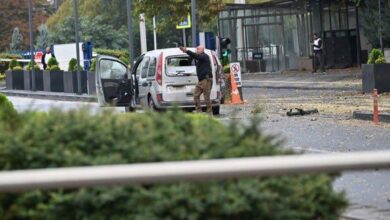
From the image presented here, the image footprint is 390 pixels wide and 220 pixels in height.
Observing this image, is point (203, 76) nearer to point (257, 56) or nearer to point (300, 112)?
point (300, 112)

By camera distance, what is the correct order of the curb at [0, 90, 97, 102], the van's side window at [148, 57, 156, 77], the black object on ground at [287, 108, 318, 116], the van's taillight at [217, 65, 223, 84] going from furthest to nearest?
the curb at [0, 90, 97, 102]
the van's taillight at [217, 65, 223, 84]
the van's side window at [148, 57, 156, 77]
the black object on ground at [287, 108, 318, 116]

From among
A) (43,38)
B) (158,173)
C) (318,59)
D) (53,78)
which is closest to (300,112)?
(158,173)

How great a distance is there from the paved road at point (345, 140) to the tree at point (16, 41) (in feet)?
185

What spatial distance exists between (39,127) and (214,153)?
3.29ft

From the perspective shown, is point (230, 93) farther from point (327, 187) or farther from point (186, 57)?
point (327, 187)

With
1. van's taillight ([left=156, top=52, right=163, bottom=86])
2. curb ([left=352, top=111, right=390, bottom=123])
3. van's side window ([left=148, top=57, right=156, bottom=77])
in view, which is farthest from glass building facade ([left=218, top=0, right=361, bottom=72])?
curb ([left=352, top=111, right=390, bottom=123])

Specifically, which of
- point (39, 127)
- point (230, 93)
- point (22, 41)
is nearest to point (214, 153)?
point (39, 127)

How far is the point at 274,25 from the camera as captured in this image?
156ft

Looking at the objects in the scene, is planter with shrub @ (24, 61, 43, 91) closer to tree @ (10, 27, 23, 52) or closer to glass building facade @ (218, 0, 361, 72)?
glass building facade @ (218, 0, 361, 72)

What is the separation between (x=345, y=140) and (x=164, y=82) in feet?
25.6

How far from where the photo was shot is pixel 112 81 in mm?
25250

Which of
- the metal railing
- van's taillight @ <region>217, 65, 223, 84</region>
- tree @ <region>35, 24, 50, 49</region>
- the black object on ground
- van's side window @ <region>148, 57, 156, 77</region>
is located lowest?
the black object on ground

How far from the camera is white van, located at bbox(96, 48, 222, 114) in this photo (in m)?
23.0

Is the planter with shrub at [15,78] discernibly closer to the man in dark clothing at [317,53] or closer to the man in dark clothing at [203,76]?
the man in dark clothing at [317,53]
